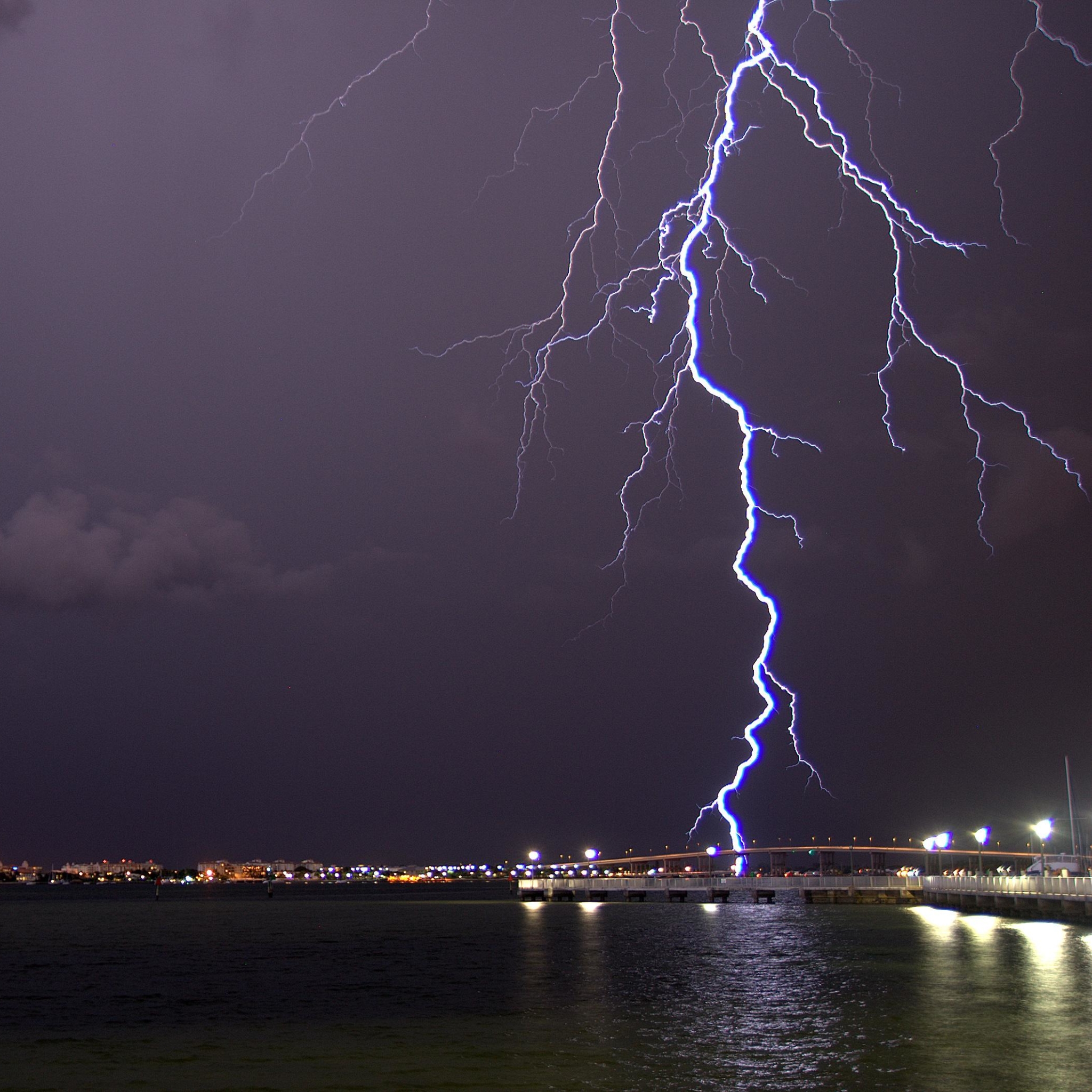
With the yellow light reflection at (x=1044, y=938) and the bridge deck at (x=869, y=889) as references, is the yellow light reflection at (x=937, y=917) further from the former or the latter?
the yellow light reflection at (x=1044, y=938)

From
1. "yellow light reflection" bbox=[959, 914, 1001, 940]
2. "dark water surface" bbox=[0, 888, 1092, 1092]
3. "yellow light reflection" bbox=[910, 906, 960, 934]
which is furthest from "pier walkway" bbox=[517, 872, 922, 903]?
"dark water surface" bbox=[0, 888, 1092, 1092]

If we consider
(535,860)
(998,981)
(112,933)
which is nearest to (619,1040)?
(998,981)

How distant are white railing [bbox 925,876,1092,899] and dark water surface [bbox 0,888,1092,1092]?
2026 millimetres

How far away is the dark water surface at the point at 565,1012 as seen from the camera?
1975cm

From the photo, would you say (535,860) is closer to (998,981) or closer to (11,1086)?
(998,981)

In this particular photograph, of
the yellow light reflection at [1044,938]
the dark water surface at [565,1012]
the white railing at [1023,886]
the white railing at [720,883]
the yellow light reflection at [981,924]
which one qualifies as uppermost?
the white railing at [1023,886]

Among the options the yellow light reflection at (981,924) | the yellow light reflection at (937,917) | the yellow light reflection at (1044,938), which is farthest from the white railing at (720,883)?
the yellow light reflection at (1044,938)

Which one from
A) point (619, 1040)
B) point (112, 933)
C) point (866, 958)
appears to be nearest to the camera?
point (619, 1040)

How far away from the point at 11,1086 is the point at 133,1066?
7.22ft

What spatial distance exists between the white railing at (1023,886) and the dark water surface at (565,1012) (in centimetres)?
203

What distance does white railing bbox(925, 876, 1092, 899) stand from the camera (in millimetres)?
54469

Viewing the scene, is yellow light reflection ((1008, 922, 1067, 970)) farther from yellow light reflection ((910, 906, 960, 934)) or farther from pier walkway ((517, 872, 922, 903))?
pier walkway ((517, 872, 922, 903))

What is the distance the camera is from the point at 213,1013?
2880cm

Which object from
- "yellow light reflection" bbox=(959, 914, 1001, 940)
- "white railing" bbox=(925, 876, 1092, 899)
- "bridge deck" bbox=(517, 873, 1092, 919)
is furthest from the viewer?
"bridge deck" bbox=(517, 873, 1092, 919)
